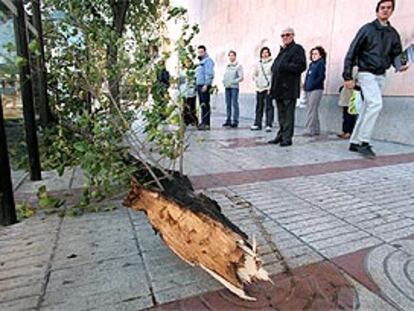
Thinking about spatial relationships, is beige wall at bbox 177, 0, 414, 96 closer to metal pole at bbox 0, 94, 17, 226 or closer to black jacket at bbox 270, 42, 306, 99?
Result: black jacket at bbox 270, 42, 306, 99

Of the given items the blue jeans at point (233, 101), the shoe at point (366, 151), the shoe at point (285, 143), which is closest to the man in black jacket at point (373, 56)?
the shoe at point (366, 151)

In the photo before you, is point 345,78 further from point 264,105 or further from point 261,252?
point 264,105

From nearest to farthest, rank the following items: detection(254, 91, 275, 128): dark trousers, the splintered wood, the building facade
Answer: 1. the splintered wood
2. the building facade
3. detection(254, 91, 275, 128): dark trousers

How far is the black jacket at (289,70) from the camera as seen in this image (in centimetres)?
586

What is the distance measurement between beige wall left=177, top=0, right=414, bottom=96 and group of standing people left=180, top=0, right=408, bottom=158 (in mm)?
649

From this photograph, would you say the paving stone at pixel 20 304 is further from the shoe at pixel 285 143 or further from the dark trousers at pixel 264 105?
the dark trousers at pixel 264 105

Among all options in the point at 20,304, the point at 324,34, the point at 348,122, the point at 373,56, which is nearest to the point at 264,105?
the point at 324,34

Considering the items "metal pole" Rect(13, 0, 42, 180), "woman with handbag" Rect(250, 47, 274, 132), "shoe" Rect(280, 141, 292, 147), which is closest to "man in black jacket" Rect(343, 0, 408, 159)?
"shoe" Rect(280, 141, 292, 147)

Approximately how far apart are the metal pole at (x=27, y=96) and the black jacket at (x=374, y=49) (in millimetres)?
3809

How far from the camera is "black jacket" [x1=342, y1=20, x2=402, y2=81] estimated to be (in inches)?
193

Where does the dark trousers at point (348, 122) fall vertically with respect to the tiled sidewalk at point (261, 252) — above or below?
above

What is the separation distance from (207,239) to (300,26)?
818 centimetres

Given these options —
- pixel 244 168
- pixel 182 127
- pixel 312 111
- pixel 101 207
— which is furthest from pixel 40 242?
pixel 312 111

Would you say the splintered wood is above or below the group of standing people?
below
